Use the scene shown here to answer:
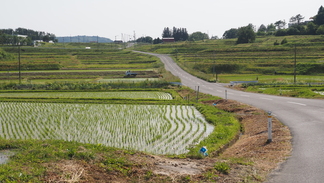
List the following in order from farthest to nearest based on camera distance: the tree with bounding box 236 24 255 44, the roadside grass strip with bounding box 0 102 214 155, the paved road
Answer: the tree with bounding box 236 24 255 44, the roadside grass strip with bounding box 0 102 214 155, the paved road

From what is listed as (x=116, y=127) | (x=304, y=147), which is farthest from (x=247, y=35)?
(x=304, y=147)

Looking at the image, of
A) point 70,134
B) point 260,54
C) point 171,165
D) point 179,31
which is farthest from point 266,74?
point 179,31

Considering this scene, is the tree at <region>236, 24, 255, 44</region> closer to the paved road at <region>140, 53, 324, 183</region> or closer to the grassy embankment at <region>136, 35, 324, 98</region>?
the grassy embankment at <region>136, 35, 324, 98</region>

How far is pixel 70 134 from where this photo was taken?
594 inches

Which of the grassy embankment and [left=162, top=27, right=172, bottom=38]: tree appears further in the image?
[left=162, top=27, right=172, bottom=38]: tree

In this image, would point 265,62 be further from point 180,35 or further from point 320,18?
point 180,35

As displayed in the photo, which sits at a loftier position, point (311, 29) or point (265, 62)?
point (311, 29)

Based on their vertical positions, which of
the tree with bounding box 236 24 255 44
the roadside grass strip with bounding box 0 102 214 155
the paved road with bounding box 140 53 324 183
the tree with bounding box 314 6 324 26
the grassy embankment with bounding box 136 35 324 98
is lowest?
the roadside grass strip with bounding box 0 102 214 155

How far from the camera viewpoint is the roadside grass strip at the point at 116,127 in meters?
13.2

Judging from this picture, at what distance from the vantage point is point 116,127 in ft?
54.8

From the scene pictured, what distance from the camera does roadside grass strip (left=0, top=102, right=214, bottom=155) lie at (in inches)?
521

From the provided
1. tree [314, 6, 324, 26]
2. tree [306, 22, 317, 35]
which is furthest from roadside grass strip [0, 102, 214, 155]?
tree [314, 6, 324, 26]

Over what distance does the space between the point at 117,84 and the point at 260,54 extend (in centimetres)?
5186

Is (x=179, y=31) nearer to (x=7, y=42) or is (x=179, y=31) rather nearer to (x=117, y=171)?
(x=7, y=42)
